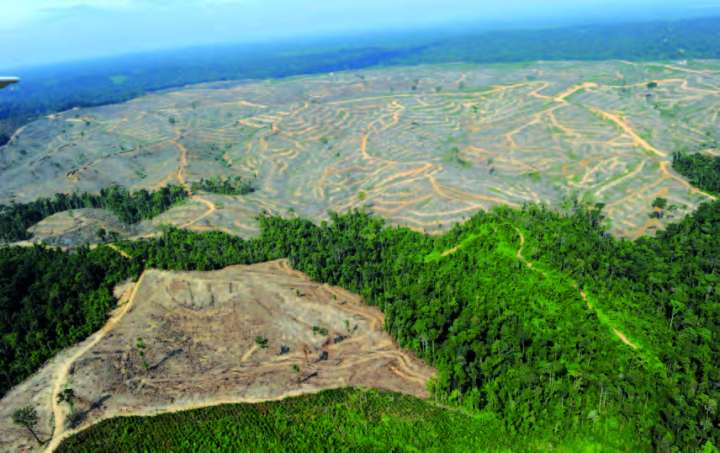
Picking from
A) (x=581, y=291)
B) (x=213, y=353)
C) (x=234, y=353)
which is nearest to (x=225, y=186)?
(x=213, y=353)

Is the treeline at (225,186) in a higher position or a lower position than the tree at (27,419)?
lower

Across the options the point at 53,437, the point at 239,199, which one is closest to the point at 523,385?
the point at 53,437

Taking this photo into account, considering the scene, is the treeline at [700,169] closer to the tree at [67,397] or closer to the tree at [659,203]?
the tree at [659,203]

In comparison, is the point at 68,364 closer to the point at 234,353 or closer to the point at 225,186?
the point at 234,353

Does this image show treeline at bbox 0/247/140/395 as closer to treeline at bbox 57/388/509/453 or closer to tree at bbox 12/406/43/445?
tree at bbox 12/406/43/445

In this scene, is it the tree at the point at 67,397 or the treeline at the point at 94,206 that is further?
the treeline at the point at 94,206

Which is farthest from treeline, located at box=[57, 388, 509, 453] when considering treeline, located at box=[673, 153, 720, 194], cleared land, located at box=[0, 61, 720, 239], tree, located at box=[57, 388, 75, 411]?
treeline, located at box=[673, 153, 720, 194]

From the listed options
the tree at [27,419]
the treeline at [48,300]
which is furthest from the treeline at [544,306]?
the tree at [27,419]
